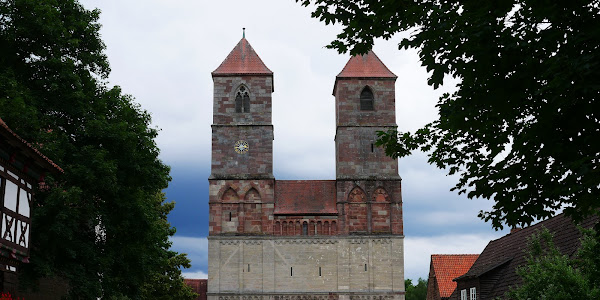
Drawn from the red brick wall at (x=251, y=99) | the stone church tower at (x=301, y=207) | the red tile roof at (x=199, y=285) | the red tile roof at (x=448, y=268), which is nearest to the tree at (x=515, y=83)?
the red tile roof at (x=448, y=268)

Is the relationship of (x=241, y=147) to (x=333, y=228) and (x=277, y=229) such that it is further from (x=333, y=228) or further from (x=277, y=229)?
(x=333, y=228)

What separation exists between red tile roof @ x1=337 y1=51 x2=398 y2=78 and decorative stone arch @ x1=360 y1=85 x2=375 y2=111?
948mm

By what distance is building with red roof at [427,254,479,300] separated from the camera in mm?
45312

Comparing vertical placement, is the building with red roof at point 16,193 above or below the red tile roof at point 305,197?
below

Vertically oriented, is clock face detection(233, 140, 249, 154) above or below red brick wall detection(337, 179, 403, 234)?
above

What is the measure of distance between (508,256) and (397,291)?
15421 mm

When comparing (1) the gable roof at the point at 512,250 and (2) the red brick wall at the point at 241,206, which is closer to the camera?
(1) the gable roof at the point at 512,250

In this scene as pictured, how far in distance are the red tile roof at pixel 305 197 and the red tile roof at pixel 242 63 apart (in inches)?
302

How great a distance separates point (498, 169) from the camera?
11.9 metres

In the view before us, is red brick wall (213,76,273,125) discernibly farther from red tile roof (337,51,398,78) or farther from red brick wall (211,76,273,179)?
red tile roof (337,51,398,78)

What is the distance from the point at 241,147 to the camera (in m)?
49.2

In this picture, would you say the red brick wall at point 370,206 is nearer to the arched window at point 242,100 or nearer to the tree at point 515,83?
the arched window at point 242,100

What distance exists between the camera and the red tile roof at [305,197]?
48.5 m

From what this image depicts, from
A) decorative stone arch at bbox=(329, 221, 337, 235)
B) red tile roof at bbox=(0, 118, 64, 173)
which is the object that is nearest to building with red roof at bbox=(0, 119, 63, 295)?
red tile roof at bbox=(0, 118, 64, 173)
